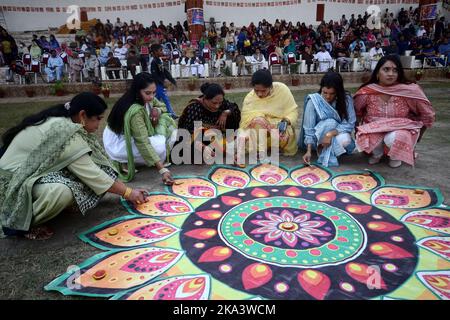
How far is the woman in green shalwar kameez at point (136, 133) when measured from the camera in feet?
10.6

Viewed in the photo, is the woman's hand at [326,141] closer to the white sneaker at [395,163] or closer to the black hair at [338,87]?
the black hair at [338,87]

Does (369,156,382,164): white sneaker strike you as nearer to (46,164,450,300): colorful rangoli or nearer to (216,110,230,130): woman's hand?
(46,164,450,300): colorful rangoli

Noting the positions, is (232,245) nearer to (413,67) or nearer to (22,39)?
(413,67)

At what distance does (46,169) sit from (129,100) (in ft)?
4.31

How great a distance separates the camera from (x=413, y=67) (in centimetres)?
1217

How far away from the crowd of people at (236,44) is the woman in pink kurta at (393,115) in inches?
339

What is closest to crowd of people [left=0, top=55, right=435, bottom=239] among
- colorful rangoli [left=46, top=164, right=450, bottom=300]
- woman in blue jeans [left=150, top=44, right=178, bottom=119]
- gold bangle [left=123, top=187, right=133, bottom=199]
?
gold bangle [left=123, top=187, right=133, bottom=199]

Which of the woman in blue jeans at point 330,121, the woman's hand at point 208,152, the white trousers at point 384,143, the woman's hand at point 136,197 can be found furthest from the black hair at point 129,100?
the white trousers at point 384,143

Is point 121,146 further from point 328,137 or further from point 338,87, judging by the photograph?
point 338,87

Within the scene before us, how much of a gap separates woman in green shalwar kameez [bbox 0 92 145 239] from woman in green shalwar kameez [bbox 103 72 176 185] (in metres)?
0.83

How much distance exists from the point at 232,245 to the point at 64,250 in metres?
1.14

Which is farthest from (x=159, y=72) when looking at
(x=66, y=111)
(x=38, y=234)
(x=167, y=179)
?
(x=38, y=234)

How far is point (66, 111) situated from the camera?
2404mm
